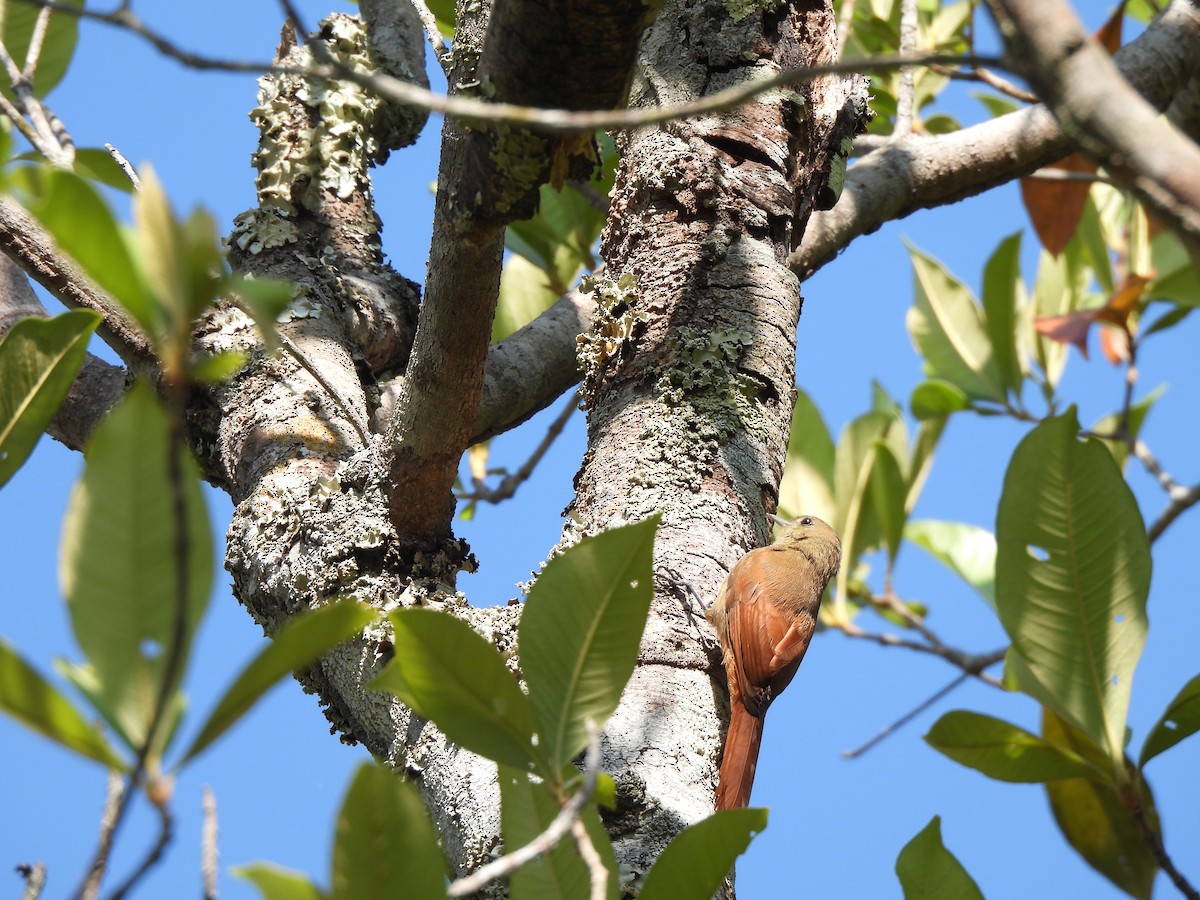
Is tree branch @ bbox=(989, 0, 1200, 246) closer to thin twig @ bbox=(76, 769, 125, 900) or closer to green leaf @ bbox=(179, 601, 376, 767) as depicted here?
green leaf @ bbox=(179, 601, 376, 767)

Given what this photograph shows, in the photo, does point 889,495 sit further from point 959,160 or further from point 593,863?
point 593,863

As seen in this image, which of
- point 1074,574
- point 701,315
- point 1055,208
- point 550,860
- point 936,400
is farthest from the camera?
point 936,400

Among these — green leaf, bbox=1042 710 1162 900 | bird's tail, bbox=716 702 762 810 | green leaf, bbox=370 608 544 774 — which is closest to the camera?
green leaf, bbox=370 608 544 774

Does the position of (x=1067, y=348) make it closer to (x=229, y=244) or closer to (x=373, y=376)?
(x=373, y=376)

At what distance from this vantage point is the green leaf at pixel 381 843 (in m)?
0.81

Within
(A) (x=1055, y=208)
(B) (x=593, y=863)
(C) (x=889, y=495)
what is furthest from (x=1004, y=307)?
(B) (x=593, y=863)

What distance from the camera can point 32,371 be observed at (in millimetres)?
1242

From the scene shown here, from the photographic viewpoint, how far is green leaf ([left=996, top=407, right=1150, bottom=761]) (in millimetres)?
1325

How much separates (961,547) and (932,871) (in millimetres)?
2317

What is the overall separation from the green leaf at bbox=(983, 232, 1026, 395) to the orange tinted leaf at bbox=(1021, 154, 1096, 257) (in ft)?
1.07

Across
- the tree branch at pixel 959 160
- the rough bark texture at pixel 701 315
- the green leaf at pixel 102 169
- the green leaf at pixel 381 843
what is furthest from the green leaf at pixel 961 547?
the green leaf at pixel 381 843

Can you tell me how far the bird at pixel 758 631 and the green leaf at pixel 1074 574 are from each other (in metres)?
0.40

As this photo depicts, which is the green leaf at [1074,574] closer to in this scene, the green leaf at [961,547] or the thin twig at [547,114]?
the thin twig at [547,114]

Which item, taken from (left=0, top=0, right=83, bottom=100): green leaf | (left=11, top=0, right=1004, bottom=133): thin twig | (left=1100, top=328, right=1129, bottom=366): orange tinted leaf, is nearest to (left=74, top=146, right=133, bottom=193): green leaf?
(left=0, top=0, right=83, bottom=100): green leaf
